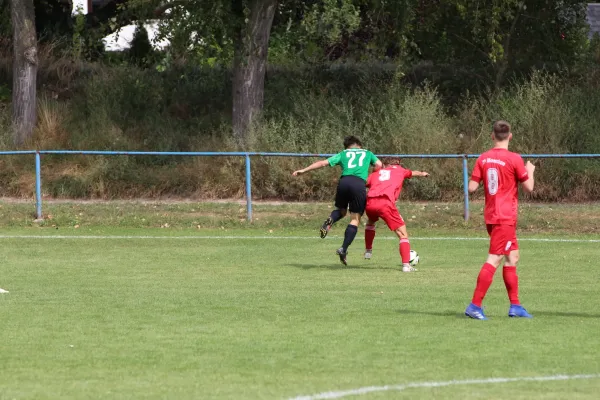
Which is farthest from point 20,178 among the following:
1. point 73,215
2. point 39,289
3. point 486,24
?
point 39,289

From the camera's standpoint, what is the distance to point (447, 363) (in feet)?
28.8

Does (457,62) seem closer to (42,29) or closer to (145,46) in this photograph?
(145,46)

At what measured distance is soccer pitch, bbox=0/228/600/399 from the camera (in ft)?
26.4

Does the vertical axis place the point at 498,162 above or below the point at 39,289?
above

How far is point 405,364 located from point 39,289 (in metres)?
5.66

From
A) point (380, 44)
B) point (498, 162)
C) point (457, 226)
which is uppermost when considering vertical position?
point (380, 44)

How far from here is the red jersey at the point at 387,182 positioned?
1516cm

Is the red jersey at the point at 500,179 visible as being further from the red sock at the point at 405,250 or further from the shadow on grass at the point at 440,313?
the red sock at the point at 405,250

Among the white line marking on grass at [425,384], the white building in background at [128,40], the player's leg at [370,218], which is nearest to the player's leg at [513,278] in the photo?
the white line marking on grass at [425,384]

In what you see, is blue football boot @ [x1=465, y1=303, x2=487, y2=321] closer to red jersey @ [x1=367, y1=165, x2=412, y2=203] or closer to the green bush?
red jersey @ [x1=367, y1=165, x2=412, y2=203]

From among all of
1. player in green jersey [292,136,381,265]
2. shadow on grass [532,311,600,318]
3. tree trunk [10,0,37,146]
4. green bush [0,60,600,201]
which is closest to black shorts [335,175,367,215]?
player in green jersey [292,136,381,265]

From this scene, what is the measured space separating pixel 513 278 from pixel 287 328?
196cm

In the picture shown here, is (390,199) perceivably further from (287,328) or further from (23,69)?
(23,69)

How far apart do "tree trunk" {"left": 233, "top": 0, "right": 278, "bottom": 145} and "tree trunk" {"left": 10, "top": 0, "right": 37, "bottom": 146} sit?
456 centimetres
